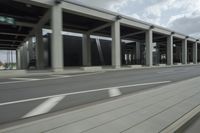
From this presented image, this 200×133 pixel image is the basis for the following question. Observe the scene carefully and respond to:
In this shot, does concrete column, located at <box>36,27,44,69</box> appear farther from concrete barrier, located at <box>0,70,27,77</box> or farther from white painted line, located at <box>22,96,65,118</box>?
white painted line, located at <box>22,96,65,118</box>

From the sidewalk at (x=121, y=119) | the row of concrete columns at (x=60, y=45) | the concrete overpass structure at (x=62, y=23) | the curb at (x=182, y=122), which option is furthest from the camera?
the concrete overpass structure at (x=62, y=23)

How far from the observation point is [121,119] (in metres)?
4.77

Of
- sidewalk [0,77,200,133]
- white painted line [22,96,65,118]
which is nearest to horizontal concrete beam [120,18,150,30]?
white painted line [22,96,65,118]

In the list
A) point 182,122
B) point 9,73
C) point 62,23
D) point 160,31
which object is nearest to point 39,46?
point 62,23

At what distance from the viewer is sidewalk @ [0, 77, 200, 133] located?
4.12m

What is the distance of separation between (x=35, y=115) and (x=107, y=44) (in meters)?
49.7

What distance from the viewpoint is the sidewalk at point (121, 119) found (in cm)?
412

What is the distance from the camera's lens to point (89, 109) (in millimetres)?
5512

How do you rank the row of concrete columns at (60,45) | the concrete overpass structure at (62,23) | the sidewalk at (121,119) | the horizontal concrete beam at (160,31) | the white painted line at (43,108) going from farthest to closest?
the horizontal concrete beam at (160,31), the concrete overpass structure at (62,23), the row of concrete columns at (60,45), the white painted line at (43,108), the sidewalk at (121,119)

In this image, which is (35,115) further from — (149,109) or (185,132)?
(185,132)

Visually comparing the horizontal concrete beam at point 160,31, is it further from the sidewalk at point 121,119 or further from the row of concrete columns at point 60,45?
the sidewalk at point 121,119

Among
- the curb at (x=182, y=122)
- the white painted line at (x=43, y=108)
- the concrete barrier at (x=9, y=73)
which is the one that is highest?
the concrete barrier at (x=9, y=73)

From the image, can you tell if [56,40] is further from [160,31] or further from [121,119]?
[160,31]

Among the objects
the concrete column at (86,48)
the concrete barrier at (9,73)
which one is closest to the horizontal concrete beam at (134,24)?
the concrete column at (86,48)
